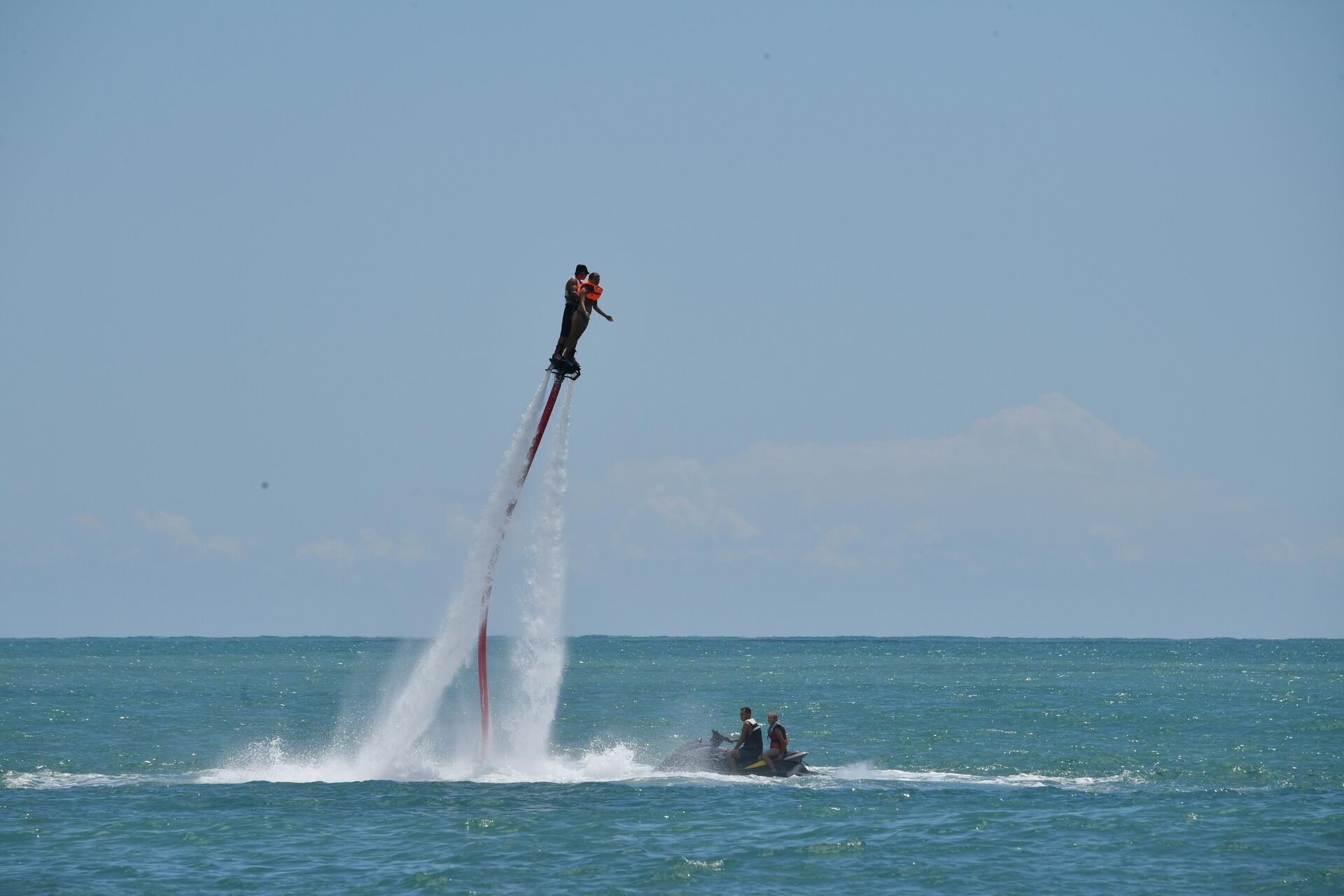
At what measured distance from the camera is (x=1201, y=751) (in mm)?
50406

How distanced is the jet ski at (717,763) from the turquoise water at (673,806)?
83 centimetres

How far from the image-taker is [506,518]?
38938 millimetres

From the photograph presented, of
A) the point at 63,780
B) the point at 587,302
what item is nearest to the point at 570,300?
the point at 587,302

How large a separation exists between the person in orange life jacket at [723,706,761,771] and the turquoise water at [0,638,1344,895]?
1.29 metres

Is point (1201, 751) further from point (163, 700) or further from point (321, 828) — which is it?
point (163, 700)

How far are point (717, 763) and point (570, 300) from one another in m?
14.5

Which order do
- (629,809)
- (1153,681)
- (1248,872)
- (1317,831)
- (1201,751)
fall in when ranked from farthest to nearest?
(1153,681) → (1201,751) → (629,809) → (1317,831) → (1248,872)

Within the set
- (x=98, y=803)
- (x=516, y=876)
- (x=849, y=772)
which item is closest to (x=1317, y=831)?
(x=849, y=772)

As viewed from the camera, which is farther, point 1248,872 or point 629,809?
point 629,809

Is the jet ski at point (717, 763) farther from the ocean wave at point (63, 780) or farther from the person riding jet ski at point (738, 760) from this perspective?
the ocean wave at point (63, 780)

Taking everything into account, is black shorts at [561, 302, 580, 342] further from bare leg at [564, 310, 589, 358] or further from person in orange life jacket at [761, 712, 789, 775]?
person in orange life jacket at [761, 712, 789, 775]

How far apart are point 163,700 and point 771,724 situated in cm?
5490

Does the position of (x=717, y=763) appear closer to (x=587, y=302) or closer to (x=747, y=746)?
(x=747, y=746)

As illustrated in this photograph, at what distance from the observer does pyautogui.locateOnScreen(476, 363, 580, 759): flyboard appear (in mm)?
36000
